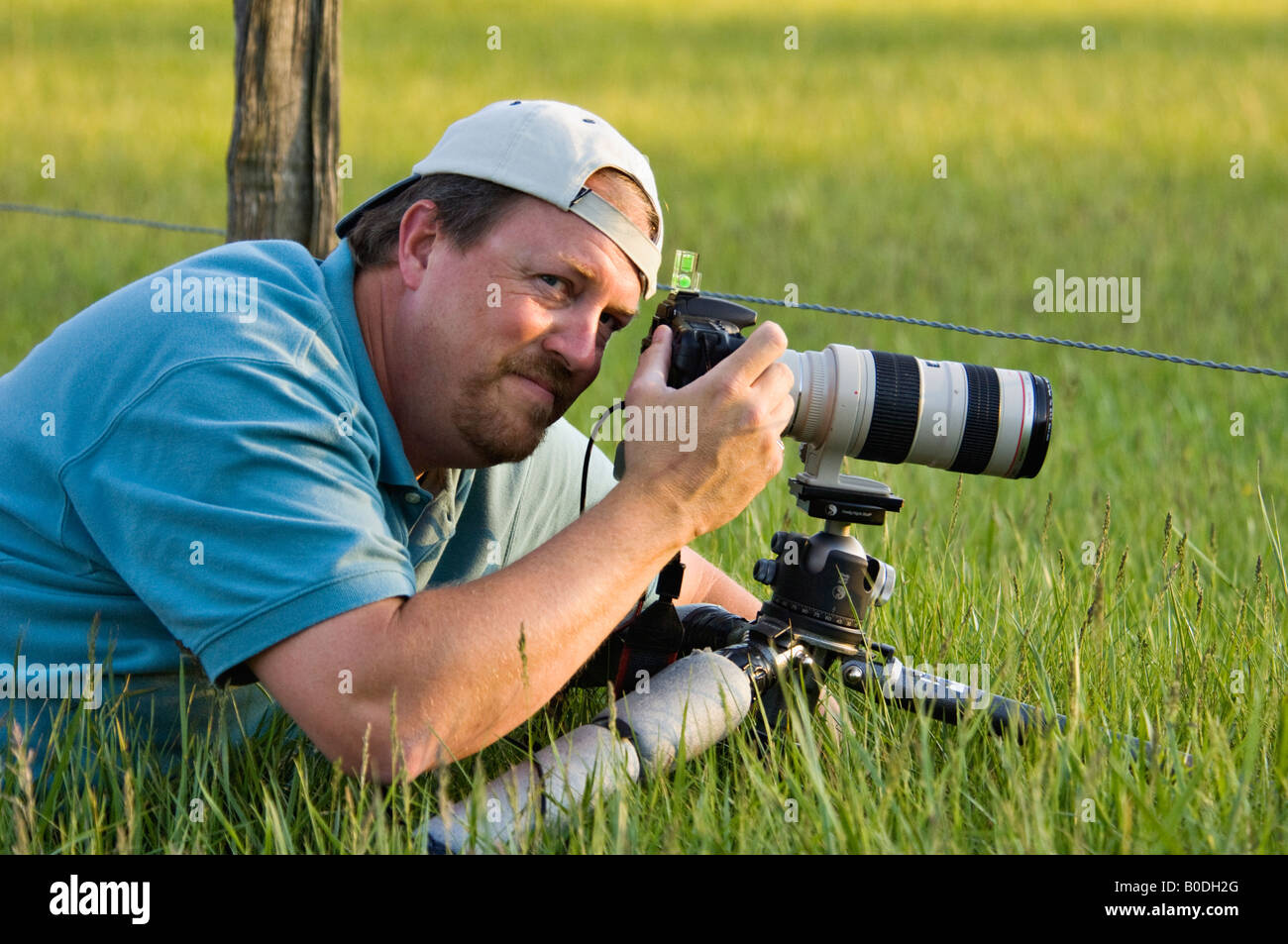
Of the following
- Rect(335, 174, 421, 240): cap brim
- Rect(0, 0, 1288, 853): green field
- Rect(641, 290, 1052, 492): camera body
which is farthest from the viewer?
Rect(335, 174, 421, 240): cap brim

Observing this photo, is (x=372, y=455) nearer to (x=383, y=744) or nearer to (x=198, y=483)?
(x=198, y=483)

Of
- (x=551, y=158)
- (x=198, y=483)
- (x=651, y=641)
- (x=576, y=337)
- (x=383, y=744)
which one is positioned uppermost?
(x=551, y=158)

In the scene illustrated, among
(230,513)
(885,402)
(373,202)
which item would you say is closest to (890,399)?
(885,402)

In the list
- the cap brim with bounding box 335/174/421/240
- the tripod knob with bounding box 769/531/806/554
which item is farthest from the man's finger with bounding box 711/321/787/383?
A: the cap brim with bounding box 335/174/421/240

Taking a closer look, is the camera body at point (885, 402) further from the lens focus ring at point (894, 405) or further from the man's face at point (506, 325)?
the man's face at point (506, 325)

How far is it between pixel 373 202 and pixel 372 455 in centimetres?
59

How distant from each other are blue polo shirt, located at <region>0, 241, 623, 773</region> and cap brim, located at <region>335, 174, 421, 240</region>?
12cm

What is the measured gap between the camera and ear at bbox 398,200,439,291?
7.82 ft

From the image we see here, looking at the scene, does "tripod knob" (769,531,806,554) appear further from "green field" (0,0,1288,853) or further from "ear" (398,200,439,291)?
"ear" (398,200,439,291)

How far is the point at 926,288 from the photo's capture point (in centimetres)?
817

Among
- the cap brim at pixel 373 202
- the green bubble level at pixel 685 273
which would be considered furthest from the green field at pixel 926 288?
the cap brim at pixel 373 202

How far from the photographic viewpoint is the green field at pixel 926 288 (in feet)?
7.20
